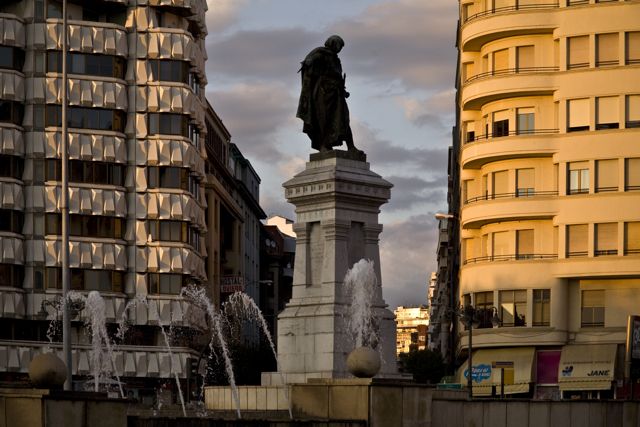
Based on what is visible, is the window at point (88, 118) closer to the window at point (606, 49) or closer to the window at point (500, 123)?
the window at point (500, 123)

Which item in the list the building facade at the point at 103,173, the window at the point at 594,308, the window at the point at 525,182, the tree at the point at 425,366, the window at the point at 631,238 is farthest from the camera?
the tree at the point at 425,366

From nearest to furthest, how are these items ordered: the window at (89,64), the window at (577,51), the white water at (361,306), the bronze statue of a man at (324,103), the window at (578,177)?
the white water at (361,306) → the bronze statue of a man at (324,103) → the window at (578,177) → the window at (577,51) → the window at (89,64)

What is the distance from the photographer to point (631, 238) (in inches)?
2694

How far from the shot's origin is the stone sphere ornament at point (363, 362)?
29.2 m

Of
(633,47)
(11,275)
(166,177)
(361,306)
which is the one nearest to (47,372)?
(361,306)

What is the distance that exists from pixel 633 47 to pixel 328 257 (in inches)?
1407

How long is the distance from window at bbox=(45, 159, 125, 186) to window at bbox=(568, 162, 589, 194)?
3123 centimetres

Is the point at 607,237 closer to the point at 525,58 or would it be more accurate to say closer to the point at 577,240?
the point at 577,240

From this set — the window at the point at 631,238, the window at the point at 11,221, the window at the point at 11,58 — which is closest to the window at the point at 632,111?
the window at the point at 631,238

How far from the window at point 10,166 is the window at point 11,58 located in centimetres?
482

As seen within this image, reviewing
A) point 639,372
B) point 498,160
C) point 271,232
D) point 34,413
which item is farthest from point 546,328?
point 271,232

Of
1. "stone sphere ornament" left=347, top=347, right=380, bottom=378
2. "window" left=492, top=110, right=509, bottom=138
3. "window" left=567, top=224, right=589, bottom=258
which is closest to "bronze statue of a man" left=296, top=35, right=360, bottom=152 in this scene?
"stone sphere ornament" left=347, top=347, right=380, bottom=378

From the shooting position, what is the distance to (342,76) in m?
38.9

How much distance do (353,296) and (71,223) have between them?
185 ft
